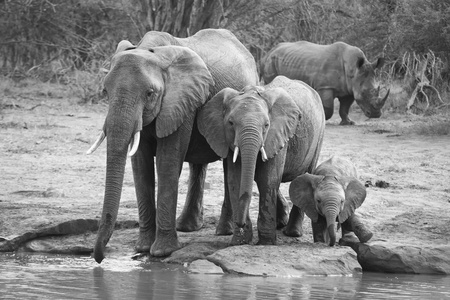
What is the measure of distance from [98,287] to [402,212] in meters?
4.04

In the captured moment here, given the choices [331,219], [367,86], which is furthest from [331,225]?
[367,86]

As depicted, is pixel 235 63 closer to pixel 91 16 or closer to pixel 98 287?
pixel 98 287

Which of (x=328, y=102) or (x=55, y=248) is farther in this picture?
(x=328, y=102)

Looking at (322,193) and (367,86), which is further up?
(367,86)

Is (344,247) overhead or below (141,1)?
below

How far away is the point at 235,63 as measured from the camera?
9.53m

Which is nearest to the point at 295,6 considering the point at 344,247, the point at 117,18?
the point at 117,18

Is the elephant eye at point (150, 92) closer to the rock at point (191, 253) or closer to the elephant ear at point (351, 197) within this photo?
the rock at point (191, 253)

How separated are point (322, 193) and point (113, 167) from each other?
1878mm

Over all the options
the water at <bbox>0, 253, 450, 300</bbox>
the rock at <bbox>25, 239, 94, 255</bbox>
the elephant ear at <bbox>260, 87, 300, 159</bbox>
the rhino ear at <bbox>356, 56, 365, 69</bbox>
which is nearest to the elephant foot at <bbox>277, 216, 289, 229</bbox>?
the elephant ear at <bbox>260, 87, 300, 159</bbox>

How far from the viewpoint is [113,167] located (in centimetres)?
775

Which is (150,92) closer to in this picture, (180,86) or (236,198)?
(180,86)

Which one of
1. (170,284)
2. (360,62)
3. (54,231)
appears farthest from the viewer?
(360,62)

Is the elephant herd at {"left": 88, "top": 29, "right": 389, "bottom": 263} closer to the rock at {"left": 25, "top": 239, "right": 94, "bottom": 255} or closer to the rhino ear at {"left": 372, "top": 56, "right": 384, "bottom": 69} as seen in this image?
the rock at {"left": 25, "top": 239, "right": 94, "bottom": 255}
